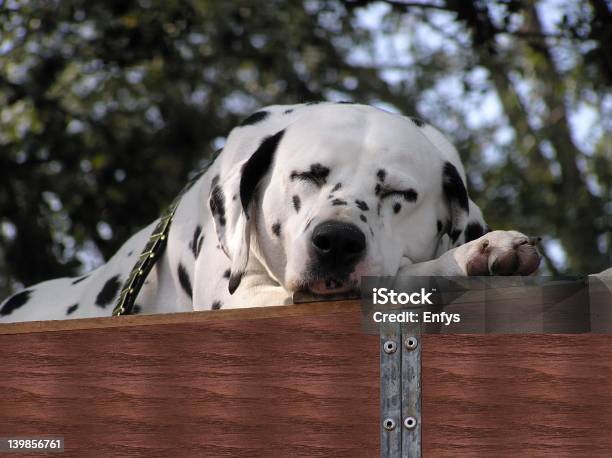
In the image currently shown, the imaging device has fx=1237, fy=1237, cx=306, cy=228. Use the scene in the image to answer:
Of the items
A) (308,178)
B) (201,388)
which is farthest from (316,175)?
(201,388)

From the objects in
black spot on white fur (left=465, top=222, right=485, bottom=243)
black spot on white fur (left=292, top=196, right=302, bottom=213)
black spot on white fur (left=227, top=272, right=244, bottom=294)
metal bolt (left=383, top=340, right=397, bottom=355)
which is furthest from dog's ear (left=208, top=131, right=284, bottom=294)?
metal bolt (left=383, top=340, right=397, bottom=355)

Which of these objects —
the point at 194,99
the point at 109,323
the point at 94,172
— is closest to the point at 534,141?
the point at 194,99

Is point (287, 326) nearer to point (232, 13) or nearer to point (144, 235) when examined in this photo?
point (144, 235)

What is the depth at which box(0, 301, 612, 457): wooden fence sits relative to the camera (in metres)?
2.33

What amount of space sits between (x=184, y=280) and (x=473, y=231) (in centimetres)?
101

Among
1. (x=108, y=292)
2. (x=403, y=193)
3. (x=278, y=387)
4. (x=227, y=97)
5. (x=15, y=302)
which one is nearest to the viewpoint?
(x=278, y=387)

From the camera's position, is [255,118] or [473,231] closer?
A: [473,231]

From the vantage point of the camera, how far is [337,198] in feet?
10.8

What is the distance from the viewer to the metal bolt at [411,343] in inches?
94.3

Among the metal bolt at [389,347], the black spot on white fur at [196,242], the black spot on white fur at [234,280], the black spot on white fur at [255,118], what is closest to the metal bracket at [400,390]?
the metal bolt at [389,347]

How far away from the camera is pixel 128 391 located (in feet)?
8.55

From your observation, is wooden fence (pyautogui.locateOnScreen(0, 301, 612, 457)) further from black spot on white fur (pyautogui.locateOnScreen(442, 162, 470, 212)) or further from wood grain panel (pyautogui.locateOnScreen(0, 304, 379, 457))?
black spot on white fur (pyautogui.locateOnScreen(442, 162, 470, 212))

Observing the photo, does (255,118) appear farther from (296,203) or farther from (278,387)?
(278,387)

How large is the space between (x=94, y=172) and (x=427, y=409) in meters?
6.80
